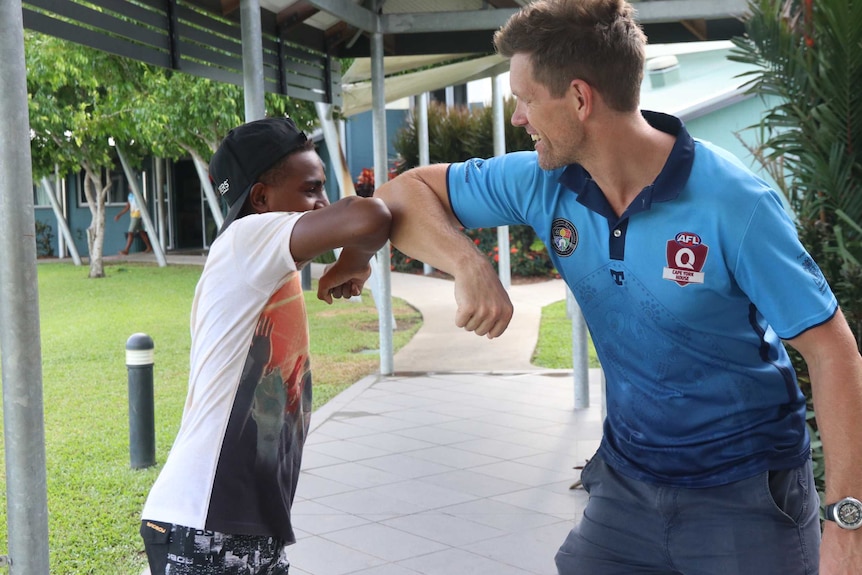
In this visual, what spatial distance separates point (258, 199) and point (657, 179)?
105cm

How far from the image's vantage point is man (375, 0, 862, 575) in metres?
2.10

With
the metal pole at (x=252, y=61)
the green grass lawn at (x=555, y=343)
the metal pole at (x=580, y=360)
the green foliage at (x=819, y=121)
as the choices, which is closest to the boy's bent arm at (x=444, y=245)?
the green foliage at (x=819, y=121)

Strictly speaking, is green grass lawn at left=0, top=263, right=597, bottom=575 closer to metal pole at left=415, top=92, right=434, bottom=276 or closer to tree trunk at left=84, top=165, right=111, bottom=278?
tree trunk at left=84, top=165, right=111, bottom=278

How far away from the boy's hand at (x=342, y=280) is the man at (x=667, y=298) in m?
0.28

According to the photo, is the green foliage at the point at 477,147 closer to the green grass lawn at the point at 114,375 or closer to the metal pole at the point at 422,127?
the metal pole at the point at 422,127

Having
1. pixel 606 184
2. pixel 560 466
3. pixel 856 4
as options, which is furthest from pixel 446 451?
pixel 606 184

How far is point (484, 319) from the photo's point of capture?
211cm

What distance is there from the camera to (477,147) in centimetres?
2022

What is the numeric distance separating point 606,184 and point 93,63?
15718mm

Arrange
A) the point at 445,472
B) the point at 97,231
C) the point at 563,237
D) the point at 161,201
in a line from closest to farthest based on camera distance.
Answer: the point at 563,237, the point at 445,472, the point at 97,231, the point at 161,201

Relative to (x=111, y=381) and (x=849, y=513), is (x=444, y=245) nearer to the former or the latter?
(x=849, y=513)

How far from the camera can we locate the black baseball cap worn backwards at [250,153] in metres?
2.57

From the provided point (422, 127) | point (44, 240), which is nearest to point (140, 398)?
point (422, 127)

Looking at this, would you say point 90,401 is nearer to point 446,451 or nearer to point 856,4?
point 446,451
